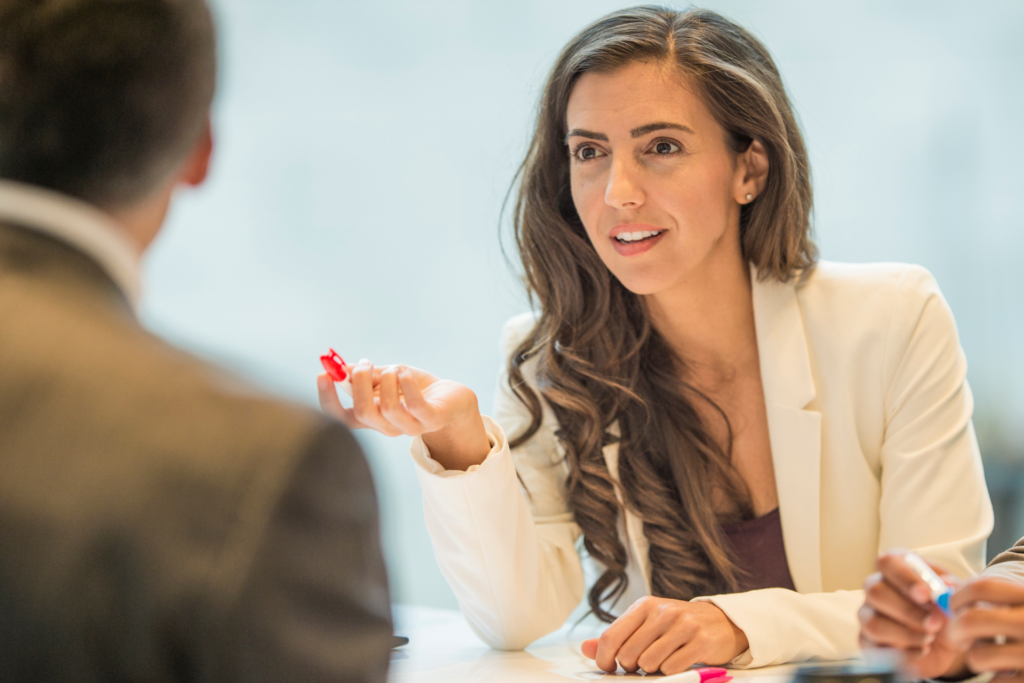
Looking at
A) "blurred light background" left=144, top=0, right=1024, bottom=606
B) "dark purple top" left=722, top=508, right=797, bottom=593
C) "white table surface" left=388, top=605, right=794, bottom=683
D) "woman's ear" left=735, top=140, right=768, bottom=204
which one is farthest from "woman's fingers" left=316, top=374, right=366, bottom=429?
"blurred light background" left=144, top=0, right=1024, bottom=606

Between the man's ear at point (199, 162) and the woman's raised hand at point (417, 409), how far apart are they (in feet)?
1.31

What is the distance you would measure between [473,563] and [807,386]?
67cm

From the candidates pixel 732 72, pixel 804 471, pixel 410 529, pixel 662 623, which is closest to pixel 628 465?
pixel 804 471

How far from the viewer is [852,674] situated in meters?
0.99

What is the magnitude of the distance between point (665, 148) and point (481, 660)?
914 mm

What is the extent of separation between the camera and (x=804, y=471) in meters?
1.54

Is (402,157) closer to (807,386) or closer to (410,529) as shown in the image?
(410,529)

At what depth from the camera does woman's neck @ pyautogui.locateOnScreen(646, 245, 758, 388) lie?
172cm

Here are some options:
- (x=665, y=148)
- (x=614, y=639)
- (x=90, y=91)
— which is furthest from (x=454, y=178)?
(x=90, y=91)

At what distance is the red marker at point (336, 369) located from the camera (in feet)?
3.83

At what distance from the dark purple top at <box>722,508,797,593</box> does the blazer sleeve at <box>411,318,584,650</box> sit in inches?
12.1

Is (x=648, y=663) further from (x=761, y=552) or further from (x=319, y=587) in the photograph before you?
(x=319, y=587)

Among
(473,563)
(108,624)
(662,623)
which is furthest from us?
(473,563)

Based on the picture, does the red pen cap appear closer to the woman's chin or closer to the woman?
the woman
